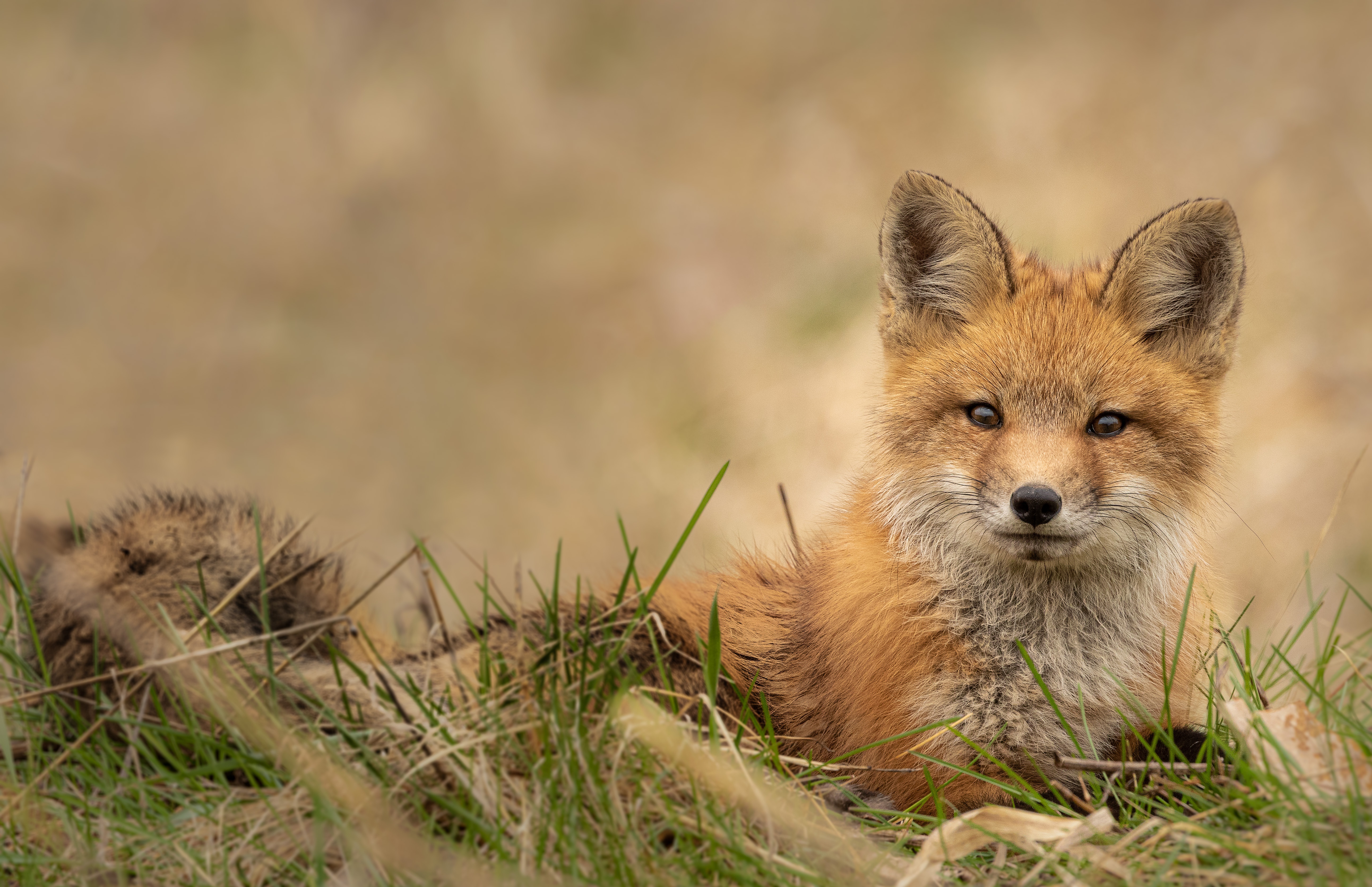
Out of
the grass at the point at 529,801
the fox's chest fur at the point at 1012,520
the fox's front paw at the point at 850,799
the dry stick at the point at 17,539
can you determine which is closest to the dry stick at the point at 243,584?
the grass at the point at 529,801

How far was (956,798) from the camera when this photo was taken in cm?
248

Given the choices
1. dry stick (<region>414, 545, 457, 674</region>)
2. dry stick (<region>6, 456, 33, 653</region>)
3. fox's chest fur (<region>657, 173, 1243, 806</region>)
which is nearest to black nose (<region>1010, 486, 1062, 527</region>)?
fox's chest fur (<region>657, 173, 1243, 806</region>)

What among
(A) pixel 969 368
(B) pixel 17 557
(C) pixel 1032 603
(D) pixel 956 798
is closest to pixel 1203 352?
(A) pixel 969 368

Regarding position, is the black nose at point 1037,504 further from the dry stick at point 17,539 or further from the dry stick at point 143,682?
the dry stick at point 17,539

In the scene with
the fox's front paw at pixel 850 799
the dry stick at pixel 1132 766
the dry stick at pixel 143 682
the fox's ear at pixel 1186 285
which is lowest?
the fox's front paw at pixel 850 799

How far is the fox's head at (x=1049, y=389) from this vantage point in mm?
2668

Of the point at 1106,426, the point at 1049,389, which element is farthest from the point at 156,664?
the point at 1106,426

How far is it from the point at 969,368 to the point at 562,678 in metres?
1.46

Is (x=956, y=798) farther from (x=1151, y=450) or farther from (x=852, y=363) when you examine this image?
(x=852, y=363)

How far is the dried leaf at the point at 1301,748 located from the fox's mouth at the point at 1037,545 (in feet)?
1.82

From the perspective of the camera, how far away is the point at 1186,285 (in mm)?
2971

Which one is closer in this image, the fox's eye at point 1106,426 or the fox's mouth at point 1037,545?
the fox's mouth at point 1037,545

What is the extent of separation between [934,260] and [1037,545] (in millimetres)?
963

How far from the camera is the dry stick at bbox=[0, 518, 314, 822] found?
2.02 meters
